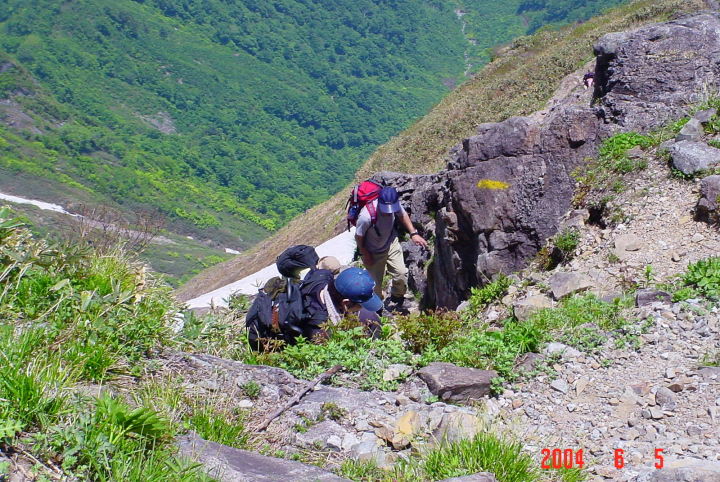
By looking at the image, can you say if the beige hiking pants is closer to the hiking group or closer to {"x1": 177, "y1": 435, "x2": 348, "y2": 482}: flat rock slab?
the hiking group

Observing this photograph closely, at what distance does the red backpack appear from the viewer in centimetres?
844

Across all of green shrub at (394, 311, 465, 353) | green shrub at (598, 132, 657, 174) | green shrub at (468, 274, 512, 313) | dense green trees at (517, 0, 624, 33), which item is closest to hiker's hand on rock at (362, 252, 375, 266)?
green shrub at (468, 274, 512, 313)

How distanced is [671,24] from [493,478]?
790 cm

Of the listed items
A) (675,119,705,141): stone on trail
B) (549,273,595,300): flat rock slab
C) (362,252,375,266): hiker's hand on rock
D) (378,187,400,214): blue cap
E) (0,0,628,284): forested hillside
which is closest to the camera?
(549,273,595,300): flat rock slab

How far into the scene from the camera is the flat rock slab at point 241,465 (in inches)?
135

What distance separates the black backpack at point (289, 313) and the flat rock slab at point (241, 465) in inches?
78.3

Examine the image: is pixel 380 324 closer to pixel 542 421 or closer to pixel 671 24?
pixel 542 421

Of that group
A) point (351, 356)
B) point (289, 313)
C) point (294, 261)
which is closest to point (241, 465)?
point (351, 356)

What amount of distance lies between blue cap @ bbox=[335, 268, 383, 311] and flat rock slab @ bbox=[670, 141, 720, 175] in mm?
3485

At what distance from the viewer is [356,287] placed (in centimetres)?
614

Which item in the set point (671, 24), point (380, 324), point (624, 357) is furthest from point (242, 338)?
point (671, 24)

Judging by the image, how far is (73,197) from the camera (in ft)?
324

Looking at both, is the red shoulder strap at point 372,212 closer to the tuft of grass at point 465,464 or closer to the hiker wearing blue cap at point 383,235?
the hiker wearing blue cap at point 383,235

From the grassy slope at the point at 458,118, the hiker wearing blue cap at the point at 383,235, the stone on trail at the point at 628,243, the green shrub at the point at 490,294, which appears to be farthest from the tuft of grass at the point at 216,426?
the grassy slope at the point at 458,118
